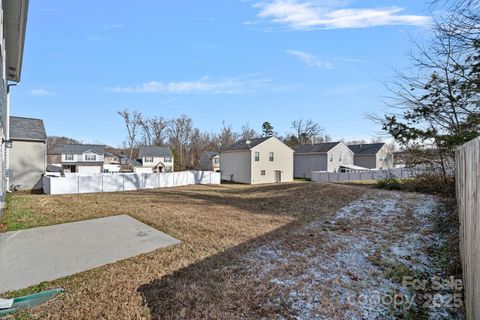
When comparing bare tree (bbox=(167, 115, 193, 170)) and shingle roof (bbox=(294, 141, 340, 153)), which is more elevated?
bare tree (bbox=(167, 115, 193, 170))

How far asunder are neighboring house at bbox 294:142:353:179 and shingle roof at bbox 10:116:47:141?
29828 mm

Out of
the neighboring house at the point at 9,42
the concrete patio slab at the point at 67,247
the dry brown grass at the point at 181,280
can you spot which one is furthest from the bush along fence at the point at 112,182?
the concrete patio slab at the point at 67,247

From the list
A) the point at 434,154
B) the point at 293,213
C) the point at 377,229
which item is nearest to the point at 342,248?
the point at 377,229

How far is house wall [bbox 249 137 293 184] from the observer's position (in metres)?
27.8

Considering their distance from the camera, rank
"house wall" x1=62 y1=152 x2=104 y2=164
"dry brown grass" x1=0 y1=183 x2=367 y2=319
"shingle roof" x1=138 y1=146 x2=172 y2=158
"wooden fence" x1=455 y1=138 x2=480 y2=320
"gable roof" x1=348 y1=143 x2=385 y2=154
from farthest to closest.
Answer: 1. "shingle roof" x1=138 y1=146 x2=172 y2=158
2. "house wall" x1=62 y1=152 x2=104 y2=164
3. "gable roof" x1=348 y1=143 x2=385 y2=154
4. "dry brown grass" x1=0 y1=183 x2=367 y2=319
5. "wooden fence" x1=455 y1=138 x2=480 y2=320

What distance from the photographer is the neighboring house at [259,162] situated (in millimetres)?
27788

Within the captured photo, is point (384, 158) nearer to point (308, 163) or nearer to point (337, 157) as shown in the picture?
point (337, 157)

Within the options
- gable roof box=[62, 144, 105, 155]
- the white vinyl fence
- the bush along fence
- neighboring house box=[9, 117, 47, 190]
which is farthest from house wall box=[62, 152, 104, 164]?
the white vinyl fence

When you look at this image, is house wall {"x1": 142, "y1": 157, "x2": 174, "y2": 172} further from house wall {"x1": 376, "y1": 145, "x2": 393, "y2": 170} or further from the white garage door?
house wall {"x1": 376, "y1": 145, "x2": 393, "y2": 170}

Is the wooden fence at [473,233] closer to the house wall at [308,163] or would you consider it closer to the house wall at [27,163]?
the house wall at [27,163]

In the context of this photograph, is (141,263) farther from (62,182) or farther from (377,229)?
(62,182)

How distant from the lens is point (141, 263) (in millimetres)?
4184

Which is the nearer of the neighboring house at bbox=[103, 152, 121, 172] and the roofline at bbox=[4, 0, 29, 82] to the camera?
the roofline at bbox=[4, 0, 29, 82]

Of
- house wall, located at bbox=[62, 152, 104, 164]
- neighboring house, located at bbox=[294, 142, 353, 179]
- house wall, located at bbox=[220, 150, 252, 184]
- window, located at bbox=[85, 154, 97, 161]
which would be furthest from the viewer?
window, located at bbox=[85, 154, 97, 161]
